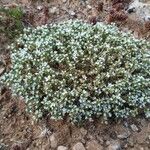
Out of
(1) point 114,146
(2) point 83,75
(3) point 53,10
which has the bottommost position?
(1) point 114,146

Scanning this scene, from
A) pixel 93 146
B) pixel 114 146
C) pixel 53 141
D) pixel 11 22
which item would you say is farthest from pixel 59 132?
pixel 11 22

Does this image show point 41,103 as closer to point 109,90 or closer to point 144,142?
point 109,90

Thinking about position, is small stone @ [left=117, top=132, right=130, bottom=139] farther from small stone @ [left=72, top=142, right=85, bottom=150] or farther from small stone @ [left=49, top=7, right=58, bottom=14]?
small stone @ [left=49, top=7, right=58, bottom=14]

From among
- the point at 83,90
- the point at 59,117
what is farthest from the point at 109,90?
the point at 59,117

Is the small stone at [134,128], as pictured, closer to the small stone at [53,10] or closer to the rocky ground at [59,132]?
the rocky ground at [59,132]

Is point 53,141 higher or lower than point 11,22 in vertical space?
lower

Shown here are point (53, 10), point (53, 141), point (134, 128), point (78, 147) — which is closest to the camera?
point (78, 147)

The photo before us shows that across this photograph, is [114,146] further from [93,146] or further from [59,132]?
[59,132]
